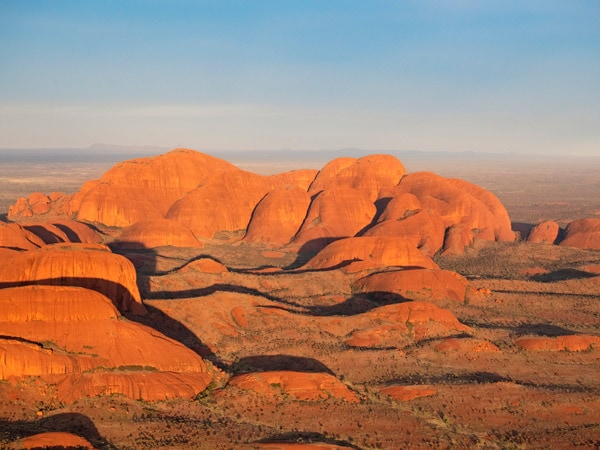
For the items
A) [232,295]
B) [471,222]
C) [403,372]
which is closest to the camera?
[403,372]

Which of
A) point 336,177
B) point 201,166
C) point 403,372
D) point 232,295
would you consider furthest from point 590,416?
point 201,166

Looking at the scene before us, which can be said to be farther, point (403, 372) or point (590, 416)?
point (403, 372)

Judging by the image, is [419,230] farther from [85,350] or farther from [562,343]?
[85,350]

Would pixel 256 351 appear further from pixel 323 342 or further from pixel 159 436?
pixel 159 436

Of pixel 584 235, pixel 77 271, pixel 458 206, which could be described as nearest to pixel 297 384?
pixel 77 271

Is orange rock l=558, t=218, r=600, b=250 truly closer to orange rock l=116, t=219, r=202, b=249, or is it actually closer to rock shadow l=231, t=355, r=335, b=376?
orange rock l=116, t=219, r=202, b=249

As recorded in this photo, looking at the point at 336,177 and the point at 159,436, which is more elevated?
the point at 336,177
